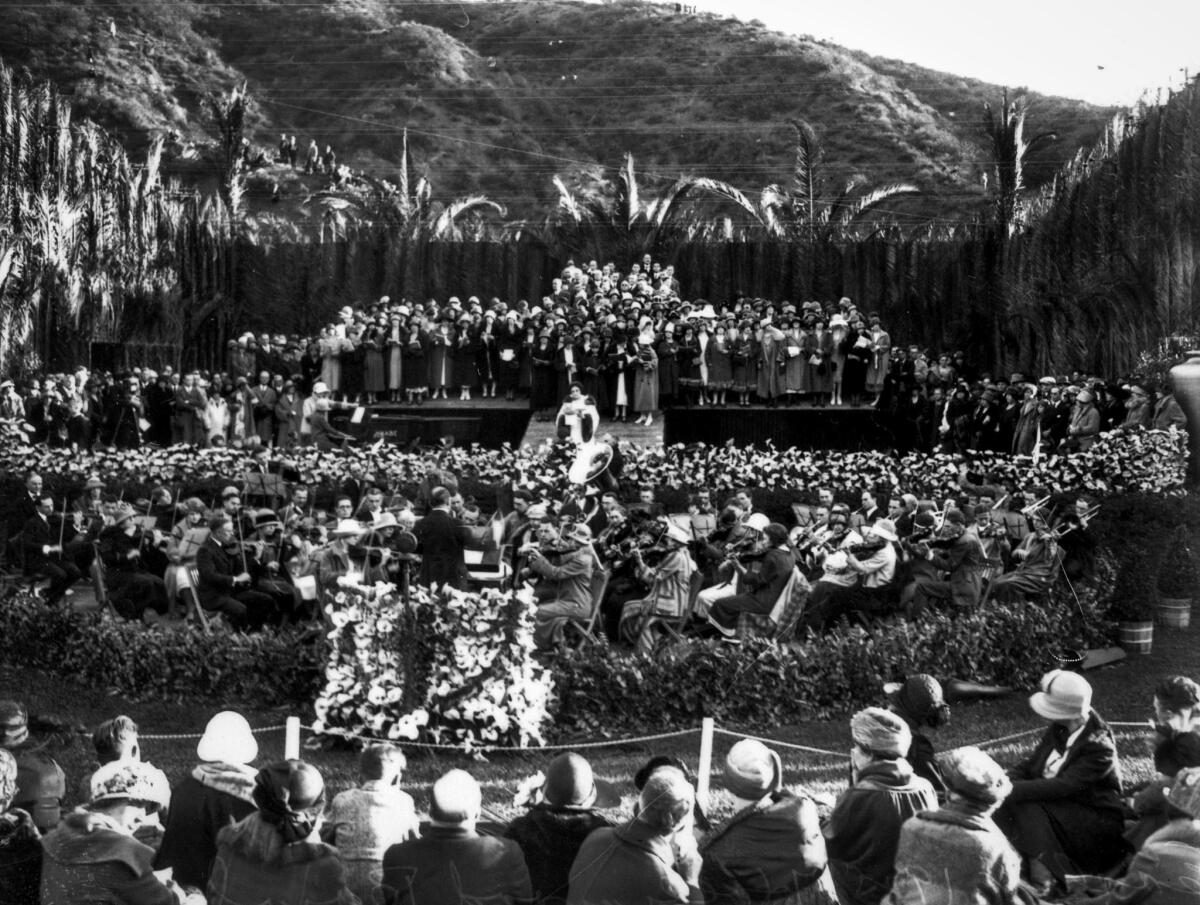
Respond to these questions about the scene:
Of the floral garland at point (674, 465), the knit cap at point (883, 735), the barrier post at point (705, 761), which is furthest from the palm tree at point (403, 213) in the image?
the knit cap at point (883, 735)

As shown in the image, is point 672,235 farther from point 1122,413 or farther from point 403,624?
point 403,624

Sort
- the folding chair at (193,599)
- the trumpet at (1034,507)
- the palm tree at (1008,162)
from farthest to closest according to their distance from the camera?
the palm tree at (1008,162) → the trumpet at (1034,507) → the folding chair at (193,599)

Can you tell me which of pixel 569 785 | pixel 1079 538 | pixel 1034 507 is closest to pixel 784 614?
pixel 1079 538

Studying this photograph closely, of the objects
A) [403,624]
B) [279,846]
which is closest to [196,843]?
[279,846]

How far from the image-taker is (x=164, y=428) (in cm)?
2491

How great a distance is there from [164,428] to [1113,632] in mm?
16750

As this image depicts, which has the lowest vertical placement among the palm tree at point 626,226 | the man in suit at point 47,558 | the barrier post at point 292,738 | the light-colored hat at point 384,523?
the barrier post at point 292,738

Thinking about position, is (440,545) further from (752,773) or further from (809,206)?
(809,206)

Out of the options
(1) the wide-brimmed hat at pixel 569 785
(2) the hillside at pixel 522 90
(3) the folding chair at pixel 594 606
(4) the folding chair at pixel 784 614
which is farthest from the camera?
(2) the hillside at pixel 522 90

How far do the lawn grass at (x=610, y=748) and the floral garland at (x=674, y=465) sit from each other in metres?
4.12

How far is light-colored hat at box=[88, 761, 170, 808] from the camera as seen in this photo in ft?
20.4

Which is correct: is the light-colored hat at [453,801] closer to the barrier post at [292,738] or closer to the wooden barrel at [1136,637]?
the barrier post at [292,738]

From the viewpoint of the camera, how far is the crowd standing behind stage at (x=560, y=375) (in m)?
23.7

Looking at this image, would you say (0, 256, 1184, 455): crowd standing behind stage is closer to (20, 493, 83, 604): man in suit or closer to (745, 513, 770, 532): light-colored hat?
(20, 493, 83, 604): man in suit
